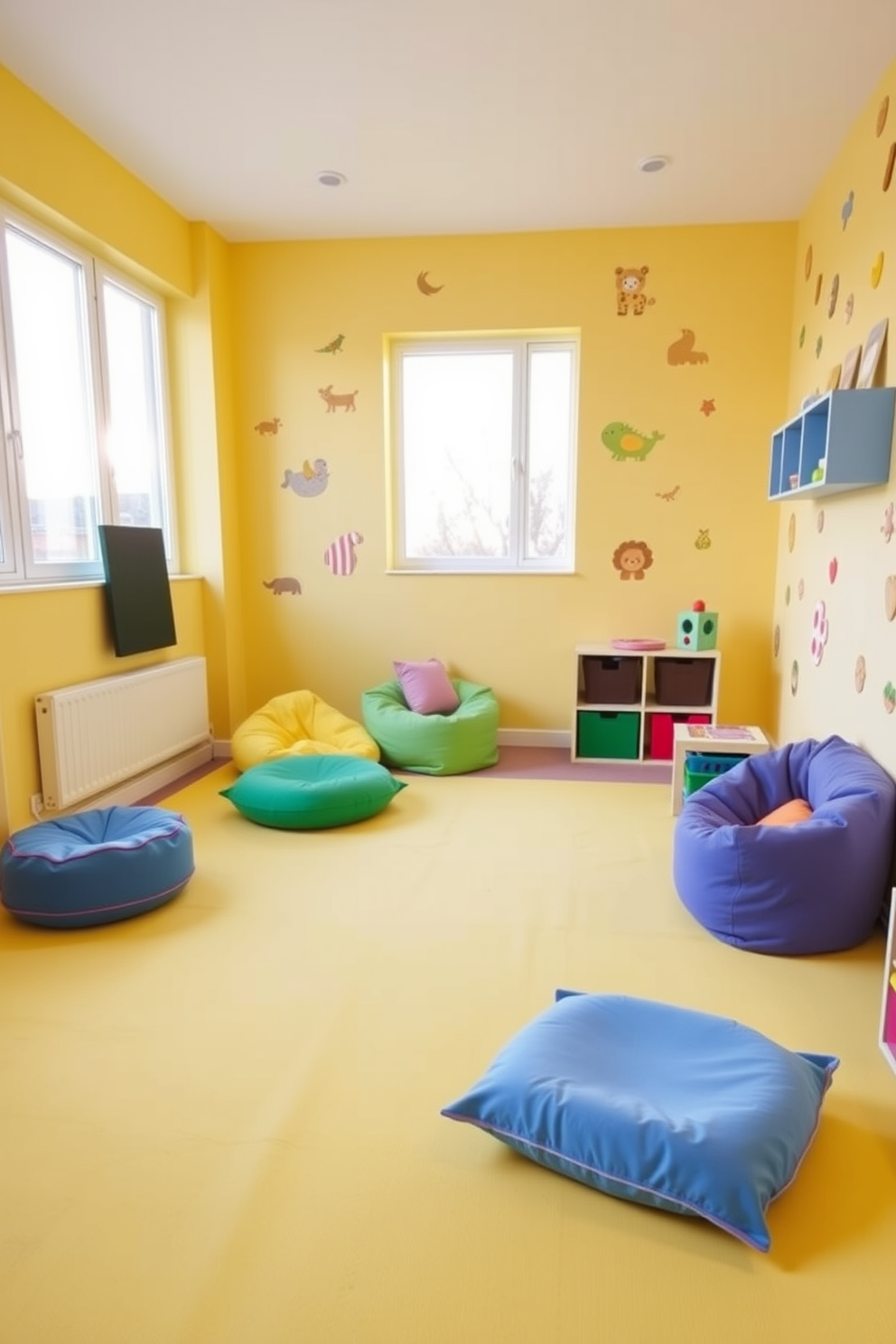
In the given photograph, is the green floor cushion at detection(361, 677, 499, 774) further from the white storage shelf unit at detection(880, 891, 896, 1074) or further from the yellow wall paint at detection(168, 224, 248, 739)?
the white storage shelf unit at detection(880, 891, 896, 1074)

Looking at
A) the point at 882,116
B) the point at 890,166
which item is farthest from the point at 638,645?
the point at 882,116

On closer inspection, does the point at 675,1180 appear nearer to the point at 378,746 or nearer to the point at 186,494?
the point at 378,746

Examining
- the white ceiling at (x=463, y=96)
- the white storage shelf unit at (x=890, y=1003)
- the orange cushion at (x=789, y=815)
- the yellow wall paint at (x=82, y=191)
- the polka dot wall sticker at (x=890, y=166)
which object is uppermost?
the white ceiling at (x=463, y=96)

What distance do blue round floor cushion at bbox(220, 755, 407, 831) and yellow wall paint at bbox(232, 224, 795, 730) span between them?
1292 millimetres

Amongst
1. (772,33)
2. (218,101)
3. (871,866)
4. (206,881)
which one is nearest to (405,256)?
(218,101)

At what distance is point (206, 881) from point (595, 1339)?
1.92m

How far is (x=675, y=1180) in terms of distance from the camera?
1.30 m

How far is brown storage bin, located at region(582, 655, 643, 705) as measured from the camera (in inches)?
166

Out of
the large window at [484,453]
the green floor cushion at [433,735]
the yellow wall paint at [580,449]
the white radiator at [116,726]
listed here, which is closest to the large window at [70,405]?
the white radiator at [116,726]

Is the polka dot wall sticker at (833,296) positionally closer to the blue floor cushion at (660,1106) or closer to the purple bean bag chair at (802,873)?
the purple bean bag chair at (802,873)

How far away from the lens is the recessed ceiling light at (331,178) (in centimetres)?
350

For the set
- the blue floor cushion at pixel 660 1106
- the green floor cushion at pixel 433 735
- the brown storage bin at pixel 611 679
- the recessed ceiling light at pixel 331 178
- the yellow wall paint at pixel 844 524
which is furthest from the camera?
the brown storage bin at pixel 611 679

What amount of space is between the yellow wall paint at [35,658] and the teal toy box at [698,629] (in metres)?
2.81

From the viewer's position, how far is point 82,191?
10.4 feet
